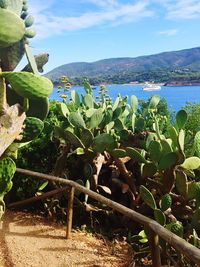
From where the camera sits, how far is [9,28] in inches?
86.1

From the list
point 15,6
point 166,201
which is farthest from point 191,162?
point 15,6

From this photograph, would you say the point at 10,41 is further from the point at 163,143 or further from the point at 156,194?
the point at 156,194

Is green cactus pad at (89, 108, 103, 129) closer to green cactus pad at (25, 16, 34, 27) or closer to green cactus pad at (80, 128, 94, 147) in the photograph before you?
green cactus pad at (80, 128, 94, 147)

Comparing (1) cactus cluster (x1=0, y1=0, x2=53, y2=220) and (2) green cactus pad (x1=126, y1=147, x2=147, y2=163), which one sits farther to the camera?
(2) green cactus pad (x1=126, y1=147, x2=147, y2=163)

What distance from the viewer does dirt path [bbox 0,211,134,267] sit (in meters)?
3.19

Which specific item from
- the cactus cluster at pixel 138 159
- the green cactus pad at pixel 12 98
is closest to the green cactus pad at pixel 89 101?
the cactus cluster at pixel 138 159

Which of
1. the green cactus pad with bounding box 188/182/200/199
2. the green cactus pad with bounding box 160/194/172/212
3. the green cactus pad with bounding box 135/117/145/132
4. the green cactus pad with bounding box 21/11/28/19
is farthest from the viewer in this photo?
the green cactus pad with bounding box 135/117/145/132

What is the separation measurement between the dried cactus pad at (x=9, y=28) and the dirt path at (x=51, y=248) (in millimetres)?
1303

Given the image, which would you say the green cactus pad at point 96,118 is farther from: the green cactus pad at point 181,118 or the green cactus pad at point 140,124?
the green cactus pad at point 181,118

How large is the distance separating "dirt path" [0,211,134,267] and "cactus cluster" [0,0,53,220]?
0.74 metres

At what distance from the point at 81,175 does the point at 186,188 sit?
1.30m

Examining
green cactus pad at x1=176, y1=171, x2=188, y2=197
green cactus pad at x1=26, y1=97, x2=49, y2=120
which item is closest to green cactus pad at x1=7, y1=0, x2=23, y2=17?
green cactus pad at x1=26, y1=97, x2=49, y2=120

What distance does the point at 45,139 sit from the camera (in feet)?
14.8

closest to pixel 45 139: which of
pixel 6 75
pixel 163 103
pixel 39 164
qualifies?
pixel 39 164
